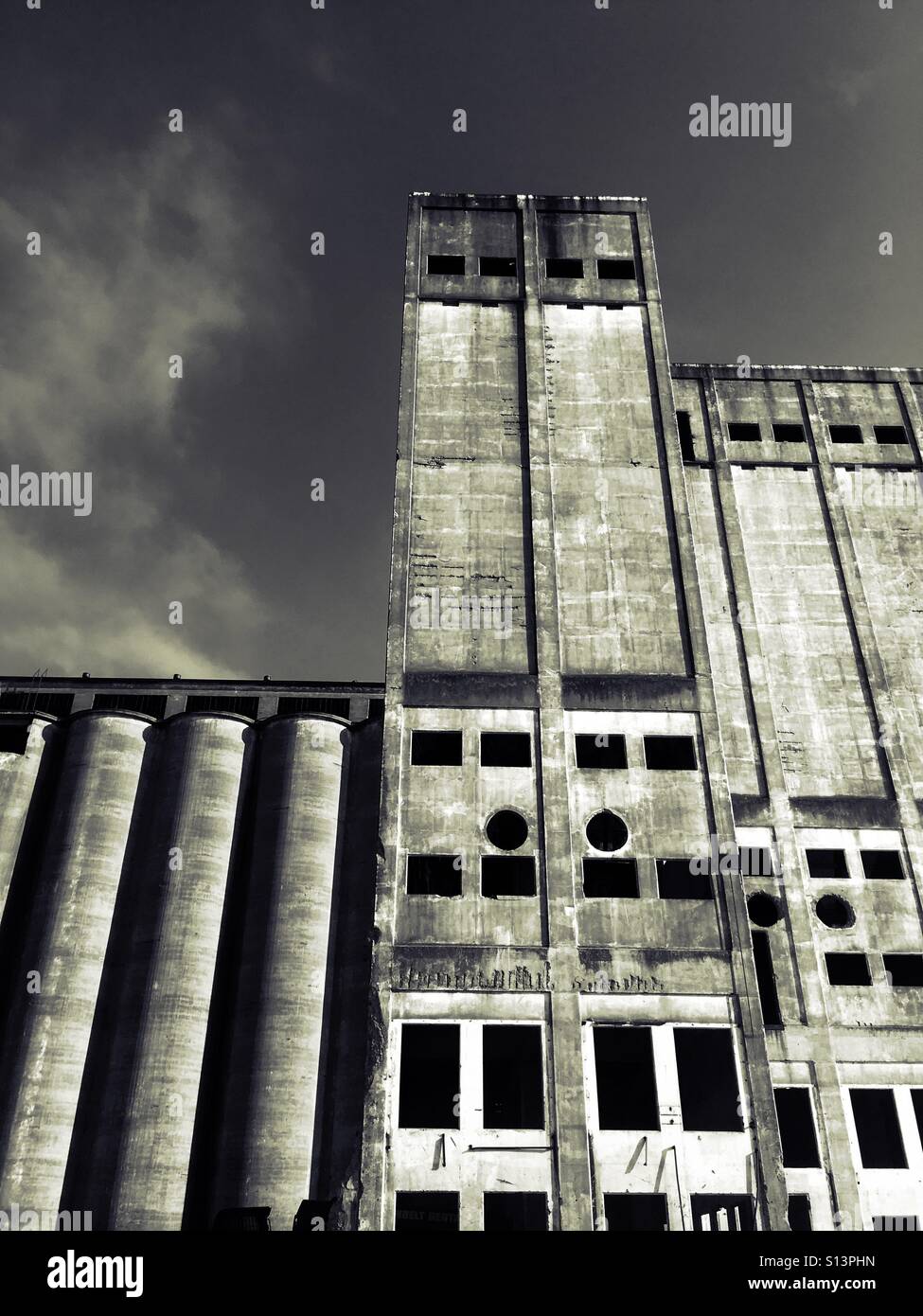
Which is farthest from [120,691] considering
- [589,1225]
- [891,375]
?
[891,375]

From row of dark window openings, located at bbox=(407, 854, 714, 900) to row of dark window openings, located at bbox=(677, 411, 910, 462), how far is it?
19.5 meters

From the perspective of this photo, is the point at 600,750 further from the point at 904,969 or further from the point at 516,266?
the point at 516,266

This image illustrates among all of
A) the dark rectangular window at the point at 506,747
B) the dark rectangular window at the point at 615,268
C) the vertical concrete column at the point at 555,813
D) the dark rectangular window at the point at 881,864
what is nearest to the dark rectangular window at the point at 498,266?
the vertical concrete column at the point at 555,813

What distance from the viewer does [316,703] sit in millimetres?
40875

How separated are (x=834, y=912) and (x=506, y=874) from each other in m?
12.1

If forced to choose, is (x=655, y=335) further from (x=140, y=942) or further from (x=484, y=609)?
(x=140, y=942)

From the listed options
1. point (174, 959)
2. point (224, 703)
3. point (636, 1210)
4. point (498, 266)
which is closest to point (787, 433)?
point (498, 266)

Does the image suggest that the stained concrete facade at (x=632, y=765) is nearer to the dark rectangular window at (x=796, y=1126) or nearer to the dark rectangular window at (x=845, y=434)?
the dark rectangular window at (x=796, y=1126)

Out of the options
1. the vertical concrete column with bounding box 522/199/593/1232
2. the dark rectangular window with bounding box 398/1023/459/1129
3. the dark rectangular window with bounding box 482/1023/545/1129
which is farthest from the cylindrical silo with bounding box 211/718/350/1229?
the vertical concrete column with bounding box 522/199/593/1232

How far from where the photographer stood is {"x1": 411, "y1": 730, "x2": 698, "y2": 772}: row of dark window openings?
28.0 meters

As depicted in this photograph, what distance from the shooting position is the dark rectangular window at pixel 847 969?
97.8 feet

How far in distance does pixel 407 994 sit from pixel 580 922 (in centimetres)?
493

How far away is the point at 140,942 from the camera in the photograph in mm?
31141

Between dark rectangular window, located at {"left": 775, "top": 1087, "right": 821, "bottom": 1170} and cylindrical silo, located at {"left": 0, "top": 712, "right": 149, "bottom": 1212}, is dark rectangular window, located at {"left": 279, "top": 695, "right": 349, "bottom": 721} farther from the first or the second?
dark rectangular window, located at {"left": 775, "top": 1087, "right": 821, "bottom": 1170}
